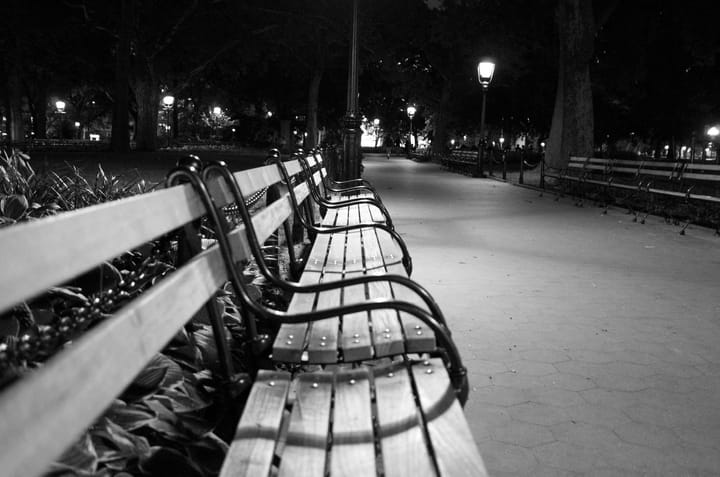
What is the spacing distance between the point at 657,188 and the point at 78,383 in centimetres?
1291

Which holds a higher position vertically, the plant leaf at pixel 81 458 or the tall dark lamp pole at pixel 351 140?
the tall dark lamp pole at pixel 351 140

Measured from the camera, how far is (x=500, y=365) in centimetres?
386

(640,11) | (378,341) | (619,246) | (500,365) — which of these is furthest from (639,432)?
(640,11)

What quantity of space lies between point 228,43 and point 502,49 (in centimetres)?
1276

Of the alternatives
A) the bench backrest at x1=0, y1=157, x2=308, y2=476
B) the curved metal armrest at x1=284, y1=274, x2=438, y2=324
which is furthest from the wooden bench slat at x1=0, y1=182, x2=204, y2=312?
the curved metal armrest at x1=284, y1=274, x2=438, y2=324

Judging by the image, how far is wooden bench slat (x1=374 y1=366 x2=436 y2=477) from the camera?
62.6 inches

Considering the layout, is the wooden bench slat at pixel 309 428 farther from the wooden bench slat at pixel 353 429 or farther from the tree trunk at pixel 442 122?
the tree trunk at pixel 442 122

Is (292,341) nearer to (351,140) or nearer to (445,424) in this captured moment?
(445,424)

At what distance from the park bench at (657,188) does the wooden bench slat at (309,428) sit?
8.51 metres

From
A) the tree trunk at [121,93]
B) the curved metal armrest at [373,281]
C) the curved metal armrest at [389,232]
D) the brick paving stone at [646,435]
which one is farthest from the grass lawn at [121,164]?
the tree trunk at [121,93]

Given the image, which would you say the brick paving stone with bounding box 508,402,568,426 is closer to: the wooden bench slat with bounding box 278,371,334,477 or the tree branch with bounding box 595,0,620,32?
the wooden bench slat with bounding box 278,371,334,477

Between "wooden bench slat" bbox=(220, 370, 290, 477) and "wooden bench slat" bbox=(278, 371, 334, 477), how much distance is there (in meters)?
0.04

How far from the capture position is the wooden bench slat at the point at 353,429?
5.35ft

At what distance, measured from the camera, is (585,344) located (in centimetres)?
426
